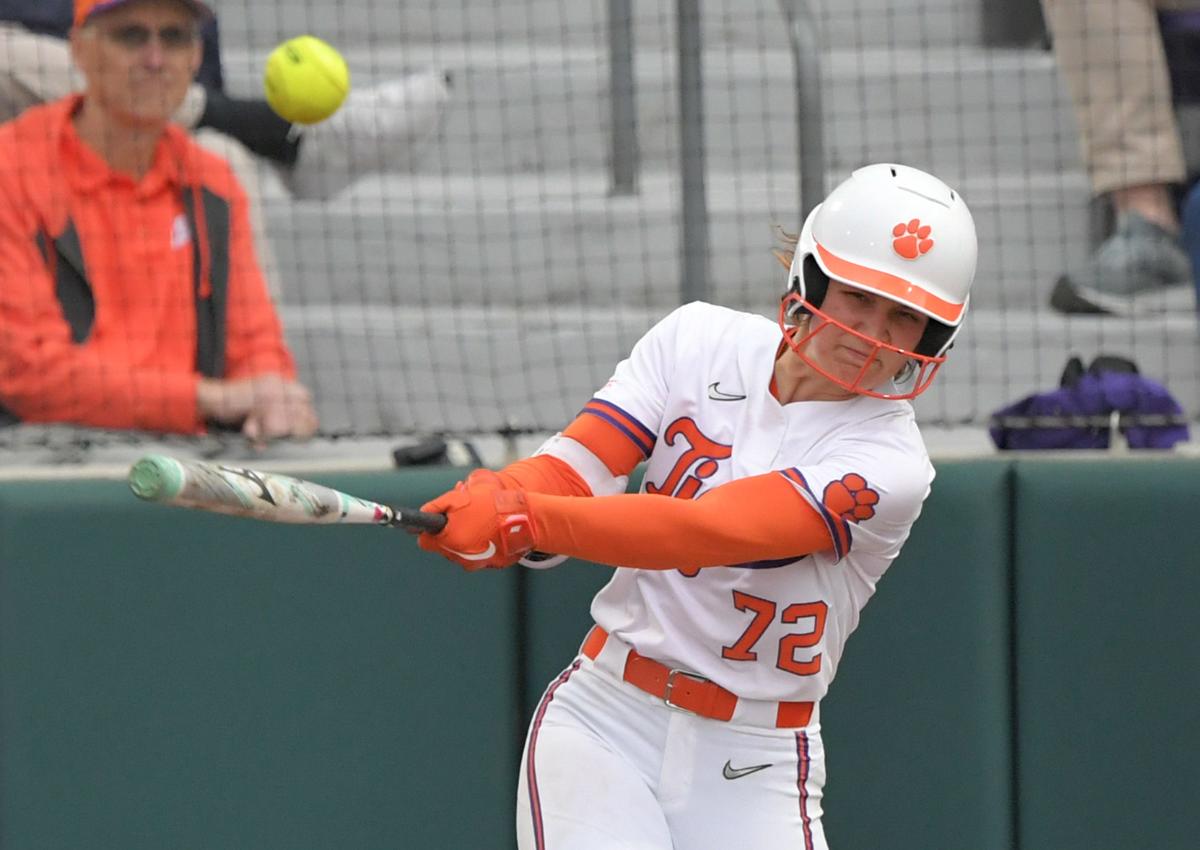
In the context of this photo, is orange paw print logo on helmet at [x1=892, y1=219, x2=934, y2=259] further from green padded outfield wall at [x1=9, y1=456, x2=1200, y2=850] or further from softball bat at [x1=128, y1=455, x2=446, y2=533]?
green padded outfield wall at [x1=9, y1=456, x2=1200, y2=850]

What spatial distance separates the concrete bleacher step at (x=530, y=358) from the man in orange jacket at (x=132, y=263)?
1.14 feet

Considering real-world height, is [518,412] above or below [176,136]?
below

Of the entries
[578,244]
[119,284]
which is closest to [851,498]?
[119,284]

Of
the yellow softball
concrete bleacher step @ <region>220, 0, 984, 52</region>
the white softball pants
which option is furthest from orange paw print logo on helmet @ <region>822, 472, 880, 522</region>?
concrete bleacher step @ <region>220, 0, 984, 52</region>

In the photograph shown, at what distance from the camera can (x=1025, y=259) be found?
4.55 m

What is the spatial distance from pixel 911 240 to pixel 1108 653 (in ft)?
3.78

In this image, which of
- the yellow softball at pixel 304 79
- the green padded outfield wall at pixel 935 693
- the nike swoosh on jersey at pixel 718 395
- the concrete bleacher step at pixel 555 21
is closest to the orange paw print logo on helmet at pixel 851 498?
the nike swoosh on jersey at pixel 718 395

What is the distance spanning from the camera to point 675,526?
7.32ft

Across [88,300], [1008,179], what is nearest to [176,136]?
[88,300]

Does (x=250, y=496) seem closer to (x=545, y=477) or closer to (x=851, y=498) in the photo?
(x=545, y=477)

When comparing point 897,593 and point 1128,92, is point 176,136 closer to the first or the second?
point 897,593

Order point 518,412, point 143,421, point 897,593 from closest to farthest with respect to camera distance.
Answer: point 897,593 → point 143,421 → point 518,412

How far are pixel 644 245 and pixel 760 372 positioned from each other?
1993 mm

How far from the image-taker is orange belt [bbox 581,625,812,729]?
2.44 m
